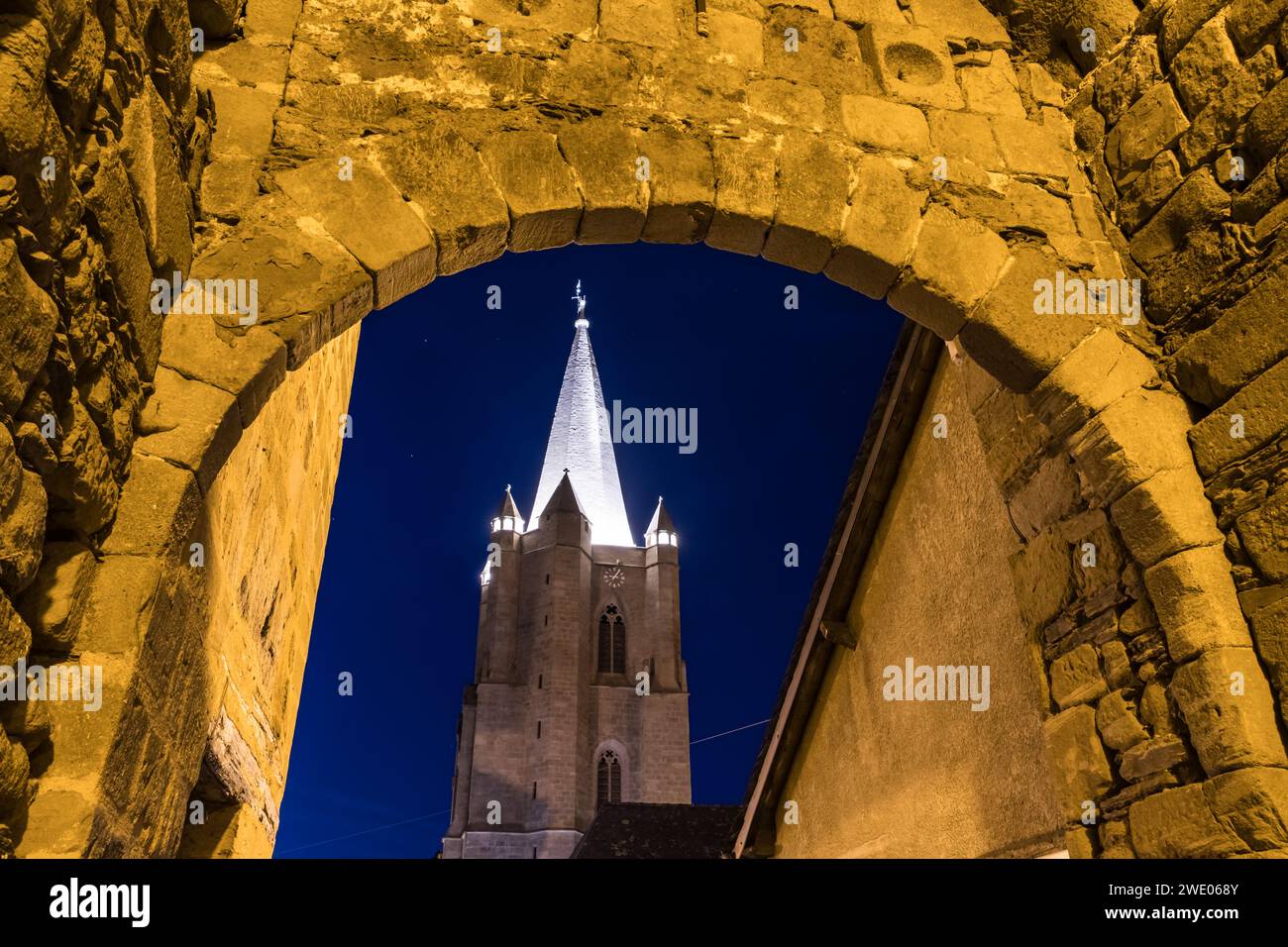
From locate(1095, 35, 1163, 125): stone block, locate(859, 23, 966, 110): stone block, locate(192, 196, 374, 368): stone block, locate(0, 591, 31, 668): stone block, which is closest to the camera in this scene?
locate(0, 591, 31, 668): stone block

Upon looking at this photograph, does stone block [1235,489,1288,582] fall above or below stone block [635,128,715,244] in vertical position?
below

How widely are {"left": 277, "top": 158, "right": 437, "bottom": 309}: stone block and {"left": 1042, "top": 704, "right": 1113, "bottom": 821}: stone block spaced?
268 cm

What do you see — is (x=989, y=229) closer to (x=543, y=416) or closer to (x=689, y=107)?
(x=689, y=107)

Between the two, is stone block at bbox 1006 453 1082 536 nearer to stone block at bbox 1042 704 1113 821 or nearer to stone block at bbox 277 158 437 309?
stone block at bbox 1042 704 1113 821

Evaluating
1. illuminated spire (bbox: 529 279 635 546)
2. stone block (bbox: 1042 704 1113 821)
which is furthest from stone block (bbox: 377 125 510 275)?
illuminated spire (bbox: 529 279 635 546)

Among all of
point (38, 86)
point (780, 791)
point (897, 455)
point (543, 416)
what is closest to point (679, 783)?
point (780, 791)

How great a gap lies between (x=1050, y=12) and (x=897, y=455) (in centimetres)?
295

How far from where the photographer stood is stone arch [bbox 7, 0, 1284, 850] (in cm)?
283

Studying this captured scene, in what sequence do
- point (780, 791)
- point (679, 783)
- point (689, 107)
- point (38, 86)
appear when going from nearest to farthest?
point (38, 86) → point (689, 107) → point (780, 791) → point (679, 783)

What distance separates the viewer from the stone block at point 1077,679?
3.32m

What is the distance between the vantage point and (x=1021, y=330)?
11.0ft

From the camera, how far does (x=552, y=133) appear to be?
3279 millimetres

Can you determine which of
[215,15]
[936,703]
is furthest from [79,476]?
[936,703]

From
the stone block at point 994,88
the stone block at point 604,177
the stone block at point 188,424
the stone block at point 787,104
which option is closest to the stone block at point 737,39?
the stone block at point 787,104
